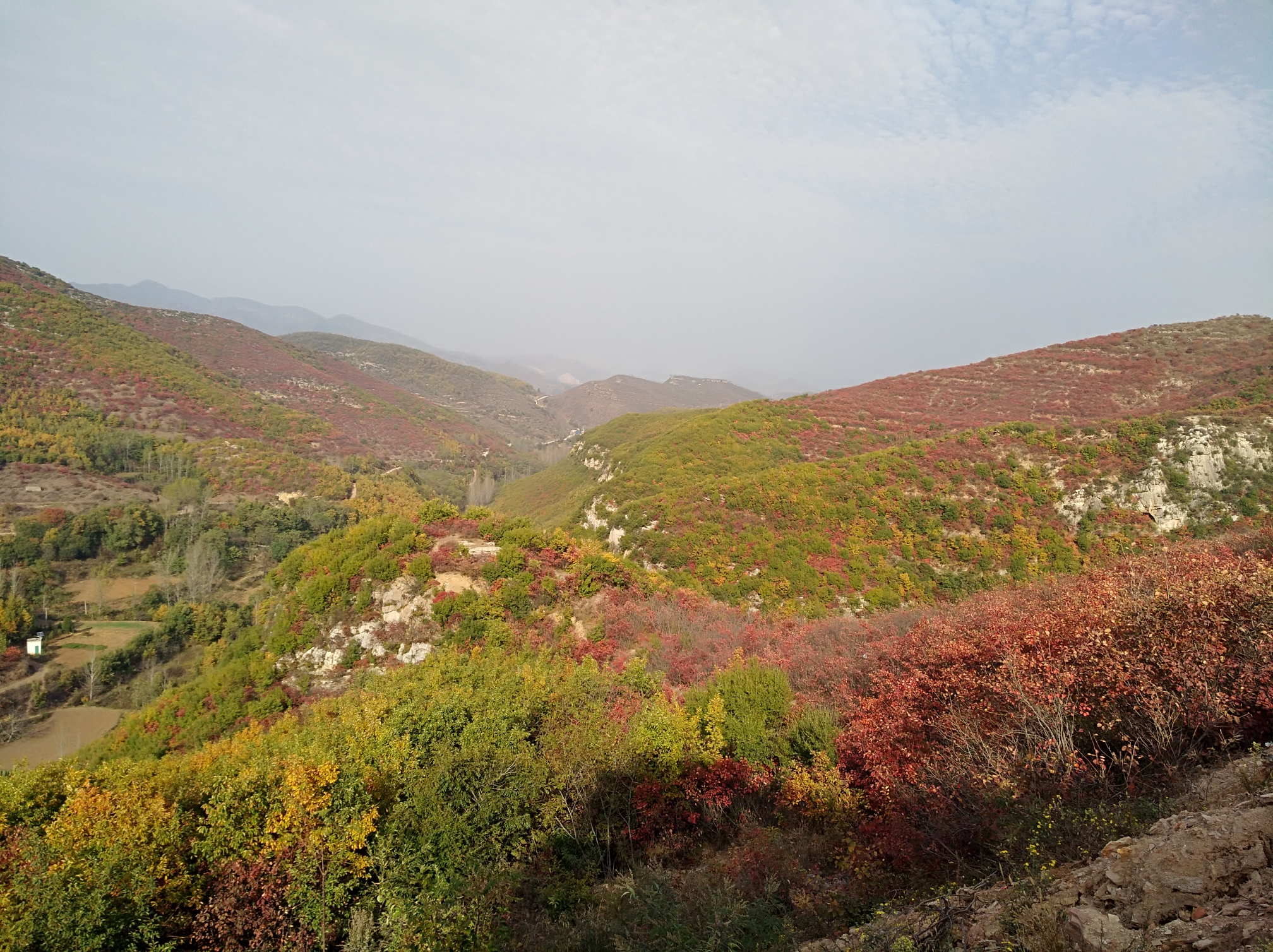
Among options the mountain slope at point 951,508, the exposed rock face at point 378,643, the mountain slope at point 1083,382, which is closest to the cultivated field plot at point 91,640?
the exposed rock face at point 378,643

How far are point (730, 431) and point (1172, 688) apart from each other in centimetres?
4245

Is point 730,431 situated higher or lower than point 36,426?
higher

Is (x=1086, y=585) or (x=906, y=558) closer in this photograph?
(x=1086, y=585)

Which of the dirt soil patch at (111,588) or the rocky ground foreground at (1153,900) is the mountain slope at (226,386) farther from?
the rocky ground foreground at (1153,900)

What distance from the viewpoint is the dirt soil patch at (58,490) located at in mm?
64375

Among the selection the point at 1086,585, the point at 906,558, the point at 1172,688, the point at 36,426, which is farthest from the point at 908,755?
the point at 36,426

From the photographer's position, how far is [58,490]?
6825cm

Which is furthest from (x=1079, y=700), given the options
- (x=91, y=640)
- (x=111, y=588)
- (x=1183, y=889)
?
(x=111, y=588)

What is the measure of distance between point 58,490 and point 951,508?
98.7 metres

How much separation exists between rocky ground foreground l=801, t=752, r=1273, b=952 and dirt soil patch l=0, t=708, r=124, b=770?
48.8 meters

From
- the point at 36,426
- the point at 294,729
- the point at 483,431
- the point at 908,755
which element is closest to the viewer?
the point at 908,755

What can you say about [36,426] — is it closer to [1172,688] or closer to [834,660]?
[834,660]

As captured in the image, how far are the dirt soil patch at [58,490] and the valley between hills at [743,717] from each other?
87.1ft

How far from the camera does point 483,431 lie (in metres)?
158
